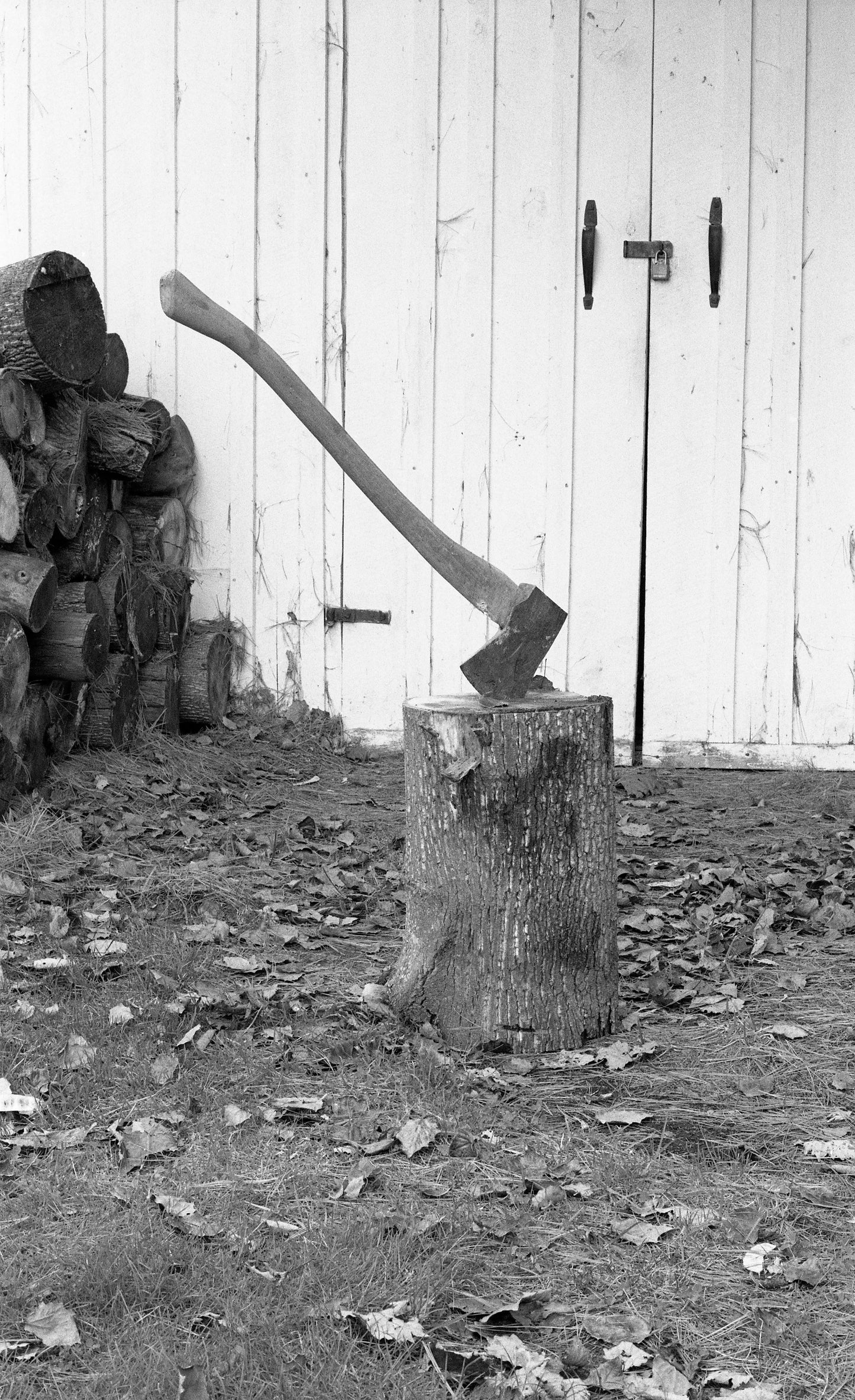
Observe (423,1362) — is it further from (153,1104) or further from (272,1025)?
(272,1025)

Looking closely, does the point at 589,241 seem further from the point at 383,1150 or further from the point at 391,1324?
the point at 391,1324

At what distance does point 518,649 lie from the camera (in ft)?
9.51

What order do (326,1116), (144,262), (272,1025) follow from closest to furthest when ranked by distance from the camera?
(326,1116), (272,1025), (144,262)

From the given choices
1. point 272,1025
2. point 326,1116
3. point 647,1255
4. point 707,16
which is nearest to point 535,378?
point 707,16

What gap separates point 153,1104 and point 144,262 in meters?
4.12

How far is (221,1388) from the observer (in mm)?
1643

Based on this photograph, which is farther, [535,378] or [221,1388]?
[535,378]

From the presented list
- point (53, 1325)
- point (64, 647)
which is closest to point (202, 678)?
point (64, 647)

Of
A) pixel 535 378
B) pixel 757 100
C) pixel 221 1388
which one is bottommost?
pixel 221 1388

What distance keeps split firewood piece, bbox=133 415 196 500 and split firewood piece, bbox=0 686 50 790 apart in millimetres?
1289

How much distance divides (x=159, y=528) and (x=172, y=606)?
0.32 metres

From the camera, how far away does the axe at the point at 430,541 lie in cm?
288

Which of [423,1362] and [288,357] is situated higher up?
[288,357]

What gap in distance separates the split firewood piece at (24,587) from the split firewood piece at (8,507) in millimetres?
60
